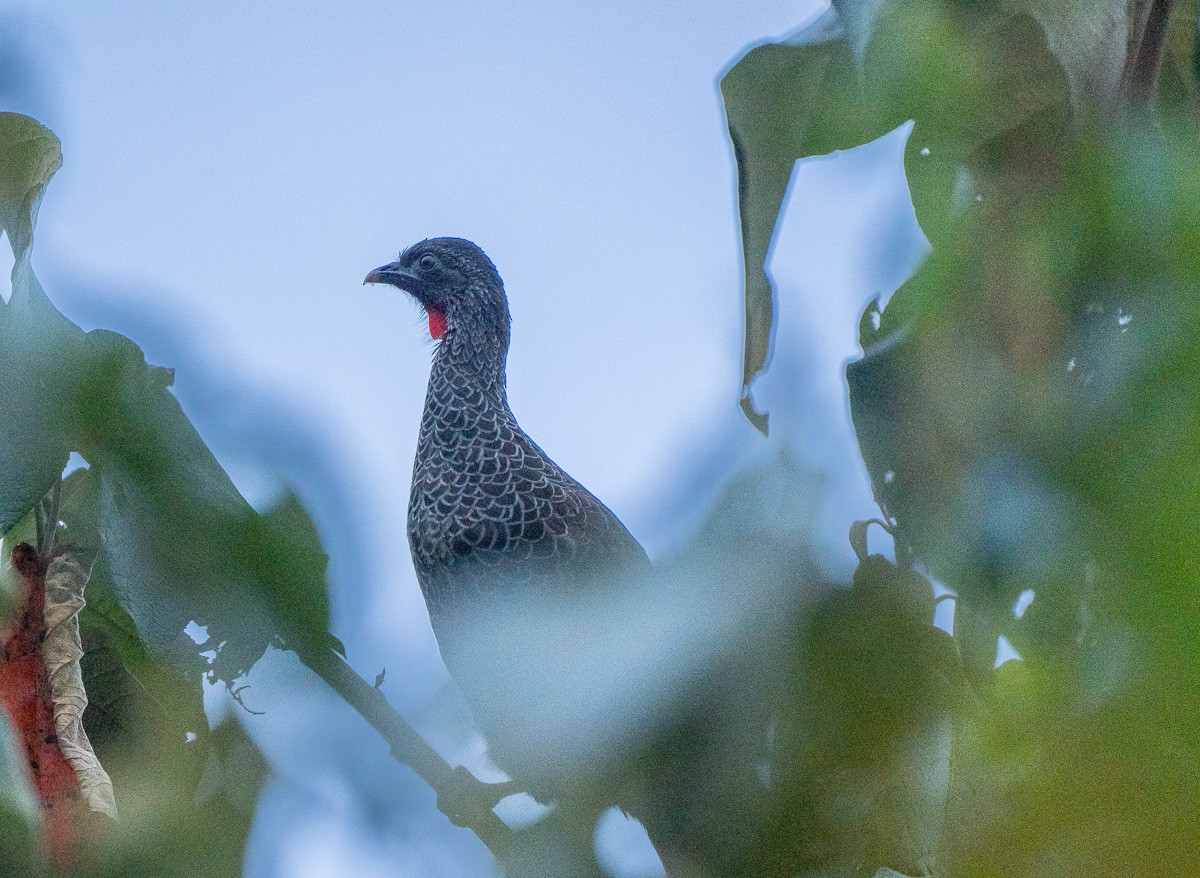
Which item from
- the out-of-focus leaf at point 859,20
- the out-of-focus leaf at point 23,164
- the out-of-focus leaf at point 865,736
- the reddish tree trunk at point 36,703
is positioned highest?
the out-of-focus leaf at point 23,164

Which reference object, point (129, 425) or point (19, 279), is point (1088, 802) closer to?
point (129, 425)

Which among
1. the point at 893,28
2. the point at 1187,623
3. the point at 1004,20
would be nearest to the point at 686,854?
the point at 1187,623

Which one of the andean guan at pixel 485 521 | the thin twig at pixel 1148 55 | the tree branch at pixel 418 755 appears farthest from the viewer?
the andean guan at pixel 485 521

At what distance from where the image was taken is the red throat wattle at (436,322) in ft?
15.3

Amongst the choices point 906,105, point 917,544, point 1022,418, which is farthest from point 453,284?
point 1022,418

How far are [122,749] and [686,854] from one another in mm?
828

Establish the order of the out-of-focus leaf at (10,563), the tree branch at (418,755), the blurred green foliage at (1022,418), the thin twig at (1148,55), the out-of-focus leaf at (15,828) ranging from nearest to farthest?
the blurred green foliage at (1022,418)
the out-of-focus leaf at (15,828)
the tree branch at (418,755)
the thin twig at (1148,55)
the out-of-focus leaf at (10,563)

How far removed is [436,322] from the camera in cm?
468

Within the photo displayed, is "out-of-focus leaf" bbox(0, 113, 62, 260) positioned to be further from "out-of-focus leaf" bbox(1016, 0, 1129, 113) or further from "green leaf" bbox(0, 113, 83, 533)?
"out-of-focus leaf" bbox(1016, 0, 1129, 113)

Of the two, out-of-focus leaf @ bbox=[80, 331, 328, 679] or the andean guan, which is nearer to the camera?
out-of-focus leaf @ bbox=[80, 331, 328, 679]

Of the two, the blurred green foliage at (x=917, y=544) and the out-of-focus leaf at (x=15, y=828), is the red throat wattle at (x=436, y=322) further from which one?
the out-of-focus leaf at (x=15, y=828)

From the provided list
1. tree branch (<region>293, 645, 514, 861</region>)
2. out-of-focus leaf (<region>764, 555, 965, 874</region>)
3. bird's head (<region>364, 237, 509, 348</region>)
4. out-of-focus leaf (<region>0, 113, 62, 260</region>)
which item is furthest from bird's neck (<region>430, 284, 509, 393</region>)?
out-of-focus leaf (<region>764, 555, 965, 874</region>)

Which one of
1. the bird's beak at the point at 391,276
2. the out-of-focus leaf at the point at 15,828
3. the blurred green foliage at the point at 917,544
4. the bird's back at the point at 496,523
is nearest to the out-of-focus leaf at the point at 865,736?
the blurred green foliage at the point at 917,544

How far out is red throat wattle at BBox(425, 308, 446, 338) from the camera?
4.65m
